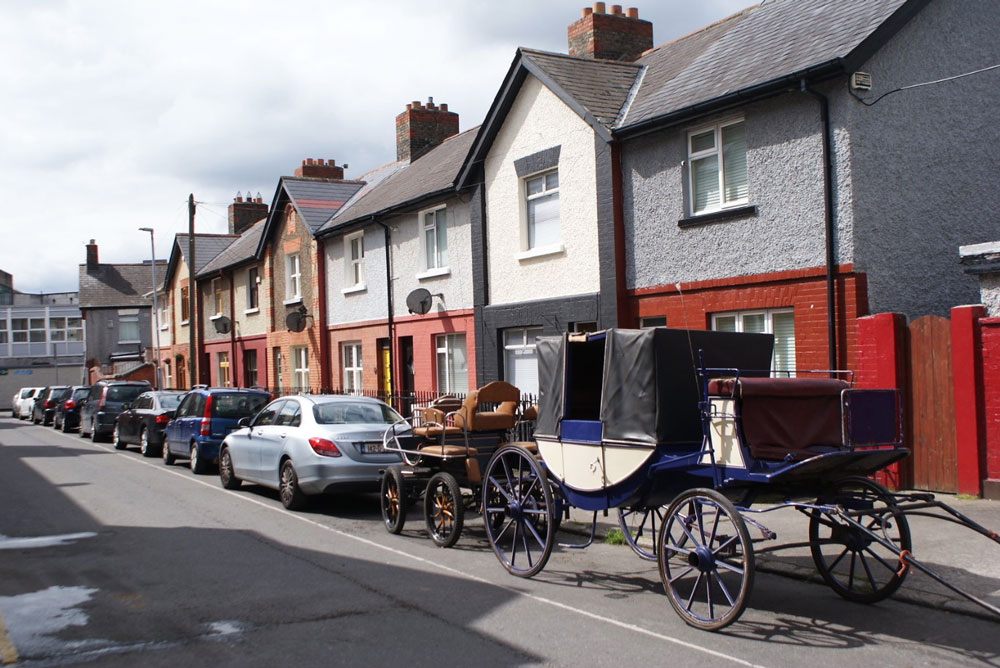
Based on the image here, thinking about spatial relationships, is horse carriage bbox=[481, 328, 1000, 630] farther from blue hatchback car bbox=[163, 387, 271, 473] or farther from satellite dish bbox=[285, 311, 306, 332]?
satellite dish bbox=[285, 311, 306, 332]

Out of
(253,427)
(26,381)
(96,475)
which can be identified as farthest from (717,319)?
(26,381)

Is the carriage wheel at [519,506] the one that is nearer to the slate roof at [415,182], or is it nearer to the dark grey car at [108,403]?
the slate roof at [415,182]

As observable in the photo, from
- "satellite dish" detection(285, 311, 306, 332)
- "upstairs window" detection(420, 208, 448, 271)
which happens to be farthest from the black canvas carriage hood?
"satellite dish" detection(285, 311, 306, 332)

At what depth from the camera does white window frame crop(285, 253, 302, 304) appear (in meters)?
28.9

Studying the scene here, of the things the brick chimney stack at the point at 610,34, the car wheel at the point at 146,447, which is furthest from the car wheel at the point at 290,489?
the brick chimney stack at the point at 610,34

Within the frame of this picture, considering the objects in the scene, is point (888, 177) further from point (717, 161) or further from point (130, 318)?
point (130, 318)

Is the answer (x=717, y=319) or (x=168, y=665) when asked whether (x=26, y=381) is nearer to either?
(x=717, y=319)

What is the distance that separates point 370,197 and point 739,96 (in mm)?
14850

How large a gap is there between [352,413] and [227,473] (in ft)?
10.3

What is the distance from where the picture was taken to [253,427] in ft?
44.9

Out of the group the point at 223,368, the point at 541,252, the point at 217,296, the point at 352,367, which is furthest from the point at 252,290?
the point at 541,252

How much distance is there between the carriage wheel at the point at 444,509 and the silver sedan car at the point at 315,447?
1.46 metres

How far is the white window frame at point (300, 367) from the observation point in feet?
95.1

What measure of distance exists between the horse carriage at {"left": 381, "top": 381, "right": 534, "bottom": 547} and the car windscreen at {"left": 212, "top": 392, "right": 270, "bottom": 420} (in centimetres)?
724
